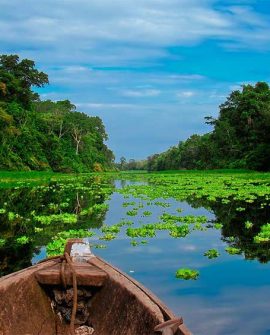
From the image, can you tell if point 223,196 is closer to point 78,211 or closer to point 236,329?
point 78,211

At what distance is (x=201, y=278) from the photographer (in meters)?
9.02

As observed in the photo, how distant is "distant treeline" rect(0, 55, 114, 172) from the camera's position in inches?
2132

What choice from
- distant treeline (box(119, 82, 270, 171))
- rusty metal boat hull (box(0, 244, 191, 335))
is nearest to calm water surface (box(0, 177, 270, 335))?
rusty metal boat hull (box(0, 244, 191, 335))

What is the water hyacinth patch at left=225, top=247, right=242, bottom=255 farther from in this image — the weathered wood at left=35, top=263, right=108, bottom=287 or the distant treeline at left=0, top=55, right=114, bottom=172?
the distant treeline at left=0, top=55, right=114, bottom=172

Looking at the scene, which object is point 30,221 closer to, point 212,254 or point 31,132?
point 212,254

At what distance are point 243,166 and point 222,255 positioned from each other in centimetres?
5599

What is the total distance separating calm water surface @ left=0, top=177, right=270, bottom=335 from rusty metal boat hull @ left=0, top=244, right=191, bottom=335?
59.9 inches

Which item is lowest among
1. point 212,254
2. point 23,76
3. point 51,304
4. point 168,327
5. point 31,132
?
point 212,254

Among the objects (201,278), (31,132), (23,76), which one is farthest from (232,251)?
(23,76)

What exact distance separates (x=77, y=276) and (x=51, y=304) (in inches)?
22.4

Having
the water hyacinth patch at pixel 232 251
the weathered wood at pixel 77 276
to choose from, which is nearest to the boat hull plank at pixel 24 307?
the weathered wood at pixel 77 276

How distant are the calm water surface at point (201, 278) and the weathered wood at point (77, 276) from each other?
5.50 ft

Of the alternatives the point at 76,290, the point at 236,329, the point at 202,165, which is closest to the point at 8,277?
the point at 76,290

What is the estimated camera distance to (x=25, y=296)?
222 inches
